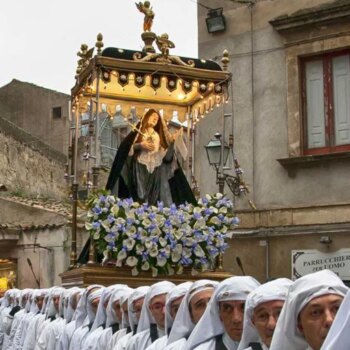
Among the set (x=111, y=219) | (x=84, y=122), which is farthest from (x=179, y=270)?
(x=84, y=122)

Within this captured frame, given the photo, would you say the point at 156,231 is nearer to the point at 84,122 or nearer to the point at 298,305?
the point at 84,122

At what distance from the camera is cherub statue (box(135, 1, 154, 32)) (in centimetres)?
1202

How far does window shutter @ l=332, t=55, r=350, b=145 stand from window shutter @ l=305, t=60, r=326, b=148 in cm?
23

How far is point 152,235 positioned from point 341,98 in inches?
238

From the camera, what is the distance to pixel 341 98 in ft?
47.0

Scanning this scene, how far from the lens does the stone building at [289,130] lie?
45.6 ft

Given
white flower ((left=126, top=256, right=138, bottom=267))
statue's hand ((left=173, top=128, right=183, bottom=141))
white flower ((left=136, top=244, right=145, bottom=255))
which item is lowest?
white flower ((left=126, top=256, right=138, bottom=267))

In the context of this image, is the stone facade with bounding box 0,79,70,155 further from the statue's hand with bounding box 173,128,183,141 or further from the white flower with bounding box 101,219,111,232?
the white flower with bounding box 101,219,111,232

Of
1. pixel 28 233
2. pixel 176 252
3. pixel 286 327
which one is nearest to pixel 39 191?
pixel 28 233

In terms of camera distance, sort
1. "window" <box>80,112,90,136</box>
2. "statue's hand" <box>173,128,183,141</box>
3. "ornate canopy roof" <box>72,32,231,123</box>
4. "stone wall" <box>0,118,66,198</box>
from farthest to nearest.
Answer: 1. "stone wall" <box>0,118,66,198</box>
2. "window" <box>80,112,90,136</box>
3. "statue's hand" <box>173,128,183,141</box>
4. "ornate canopy roof" <box>72,32,231,123</box>

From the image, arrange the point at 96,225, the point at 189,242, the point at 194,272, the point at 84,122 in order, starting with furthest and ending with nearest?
the point at 84,122
the point at 194,272
the point at 189,242
the point at 96,225

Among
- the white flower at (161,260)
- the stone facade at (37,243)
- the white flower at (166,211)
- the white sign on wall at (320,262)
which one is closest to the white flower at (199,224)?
the white flower at (166,211)

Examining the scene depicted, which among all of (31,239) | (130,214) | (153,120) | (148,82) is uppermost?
(148,82)

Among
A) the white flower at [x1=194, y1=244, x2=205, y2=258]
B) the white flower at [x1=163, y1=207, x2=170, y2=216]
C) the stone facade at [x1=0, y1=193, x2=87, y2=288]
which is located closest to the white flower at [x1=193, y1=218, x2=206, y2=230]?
the white flower at [x1=194, y1=244, x2=205, y2=258]
